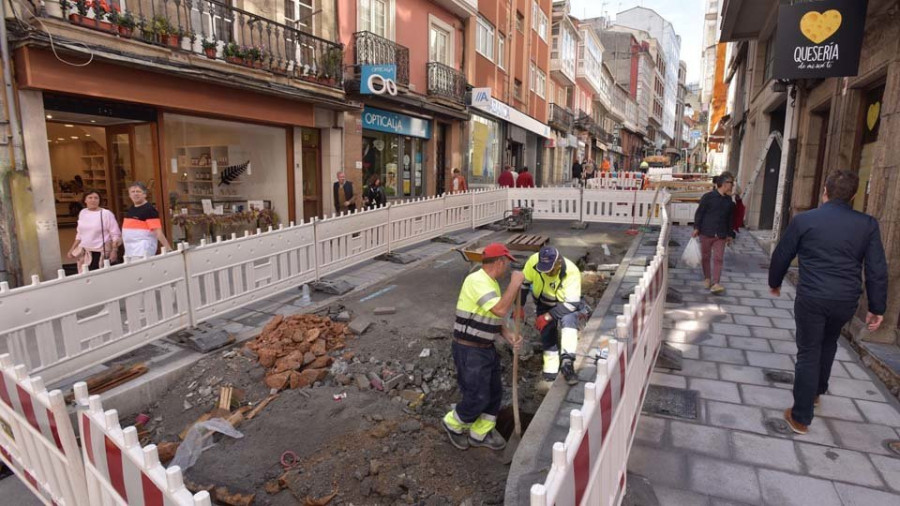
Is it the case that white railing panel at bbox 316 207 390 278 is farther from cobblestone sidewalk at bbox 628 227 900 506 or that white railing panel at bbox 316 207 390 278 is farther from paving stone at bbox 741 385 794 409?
paving stone at bbox 741 385 794 409

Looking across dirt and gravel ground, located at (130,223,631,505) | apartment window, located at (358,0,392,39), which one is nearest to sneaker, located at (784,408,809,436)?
dirt and gravel ground, located at (130,223,631,505)

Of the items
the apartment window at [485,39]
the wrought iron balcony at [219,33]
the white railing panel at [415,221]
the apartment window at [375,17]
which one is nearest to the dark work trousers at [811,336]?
the white railing panel at [415,221]

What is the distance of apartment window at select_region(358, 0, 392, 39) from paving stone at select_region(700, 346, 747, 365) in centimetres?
1293

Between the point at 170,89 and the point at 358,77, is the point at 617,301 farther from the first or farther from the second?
the point at 358,77

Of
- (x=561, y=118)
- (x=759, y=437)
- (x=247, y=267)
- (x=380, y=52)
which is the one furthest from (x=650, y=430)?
(x=561, y=118)

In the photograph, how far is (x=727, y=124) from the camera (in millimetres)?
25812

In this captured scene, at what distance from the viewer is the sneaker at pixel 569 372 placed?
4523mm

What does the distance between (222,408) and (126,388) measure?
3.05 feet

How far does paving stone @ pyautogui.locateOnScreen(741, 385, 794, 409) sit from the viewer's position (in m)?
4.23

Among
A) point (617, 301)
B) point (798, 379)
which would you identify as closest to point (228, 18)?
point (617, 301)

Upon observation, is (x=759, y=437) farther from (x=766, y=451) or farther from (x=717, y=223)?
(x=717, y=223)

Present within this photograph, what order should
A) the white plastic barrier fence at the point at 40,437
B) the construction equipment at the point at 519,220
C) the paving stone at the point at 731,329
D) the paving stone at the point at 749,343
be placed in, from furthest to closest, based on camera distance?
the construction equipment at the point at 519,220, the paving stone at the point at 731,329, the paving stone at the point at 749,343, the white plastic barrier fence at the point at 40,437

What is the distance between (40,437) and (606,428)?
276 cm

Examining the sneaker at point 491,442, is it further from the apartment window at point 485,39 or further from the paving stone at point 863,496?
the apartment window at point 485,39
